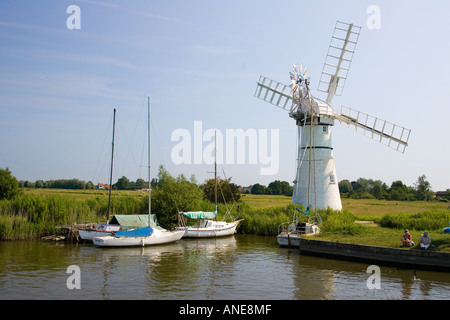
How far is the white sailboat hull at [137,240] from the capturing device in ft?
114

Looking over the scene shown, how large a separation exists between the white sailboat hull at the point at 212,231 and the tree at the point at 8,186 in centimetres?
2088

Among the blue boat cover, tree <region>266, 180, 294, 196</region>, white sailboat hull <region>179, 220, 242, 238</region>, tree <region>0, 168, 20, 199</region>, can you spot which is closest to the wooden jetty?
the blue boat cover

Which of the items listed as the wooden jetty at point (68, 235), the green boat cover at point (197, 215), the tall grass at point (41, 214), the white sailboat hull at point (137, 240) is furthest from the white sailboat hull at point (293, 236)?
the tall grass at point (41, 214)

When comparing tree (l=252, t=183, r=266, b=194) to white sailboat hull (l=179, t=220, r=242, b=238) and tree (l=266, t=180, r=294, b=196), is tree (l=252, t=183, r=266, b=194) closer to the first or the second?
tree (l=266, t=180, r=294, b=196)

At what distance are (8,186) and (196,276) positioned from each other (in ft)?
107

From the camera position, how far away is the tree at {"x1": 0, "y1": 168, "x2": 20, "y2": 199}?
45750mm

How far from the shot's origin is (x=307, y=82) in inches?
1810

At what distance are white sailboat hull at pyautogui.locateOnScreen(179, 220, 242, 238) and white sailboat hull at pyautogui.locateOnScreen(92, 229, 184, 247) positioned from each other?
4.71 meters

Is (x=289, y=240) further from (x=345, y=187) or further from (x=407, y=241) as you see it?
(x=345, y=187)
